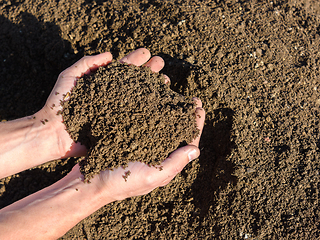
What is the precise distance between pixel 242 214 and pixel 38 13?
2.91 meters

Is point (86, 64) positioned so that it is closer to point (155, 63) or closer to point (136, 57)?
point (136, 57)

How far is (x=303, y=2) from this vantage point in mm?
2848

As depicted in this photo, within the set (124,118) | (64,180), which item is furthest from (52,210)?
(124,118)

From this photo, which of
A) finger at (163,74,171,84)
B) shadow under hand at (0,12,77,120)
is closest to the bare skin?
finger at (163,74,171,84)

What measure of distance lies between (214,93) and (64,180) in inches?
59.0

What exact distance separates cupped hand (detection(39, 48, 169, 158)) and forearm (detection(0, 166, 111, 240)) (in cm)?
29

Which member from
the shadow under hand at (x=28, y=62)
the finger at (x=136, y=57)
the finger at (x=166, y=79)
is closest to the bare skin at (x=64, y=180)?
the finger at (x=136, y=57)

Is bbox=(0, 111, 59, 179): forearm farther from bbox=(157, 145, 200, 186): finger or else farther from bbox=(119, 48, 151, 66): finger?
bbox=(157, 145, 200, 186): finger

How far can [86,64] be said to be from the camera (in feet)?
6.97

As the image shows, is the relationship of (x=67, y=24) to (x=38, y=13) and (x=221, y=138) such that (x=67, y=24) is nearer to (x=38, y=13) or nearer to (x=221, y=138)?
(x=38, y=13)

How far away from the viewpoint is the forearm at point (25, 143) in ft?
6.44

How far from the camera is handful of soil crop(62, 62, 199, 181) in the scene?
1797 mm

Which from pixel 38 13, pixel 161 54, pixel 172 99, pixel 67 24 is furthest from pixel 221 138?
pixel 38 13

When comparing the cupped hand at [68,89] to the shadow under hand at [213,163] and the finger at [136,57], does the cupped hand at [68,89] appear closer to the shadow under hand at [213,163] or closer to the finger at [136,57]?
the finger at [136,57]
